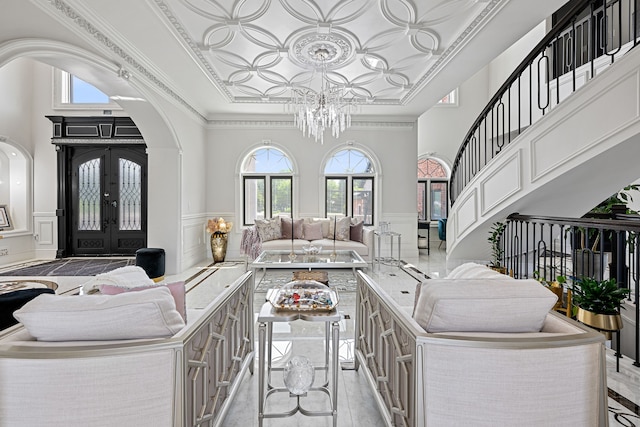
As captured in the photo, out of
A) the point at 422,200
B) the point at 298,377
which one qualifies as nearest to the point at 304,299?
the point at 298,377

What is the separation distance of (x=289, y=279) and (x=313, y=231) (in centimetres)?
144

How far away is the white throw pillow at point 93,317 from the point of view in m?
1.13

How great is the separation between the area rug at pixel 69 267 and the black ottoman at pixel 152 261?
4.24ft

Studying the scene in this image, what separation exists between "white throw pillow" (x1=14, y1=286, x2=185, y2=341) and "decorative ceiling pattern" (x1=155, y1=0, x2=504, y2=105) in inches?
119

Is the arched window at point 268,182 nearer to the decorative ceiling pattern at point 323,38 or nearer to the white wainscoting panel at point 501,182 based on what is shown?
the decorative ceiling pattern at point 323,38

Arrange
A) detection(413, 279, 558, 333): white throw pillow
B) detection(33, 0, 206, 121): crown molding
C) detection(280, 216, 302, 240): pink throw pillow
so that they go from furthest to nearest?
detection(280, 216, 302, 240): pink throw pillow < detection(33, 0, 206, 121): crown molding < detection(413, 279, 558, 333): white throw pillow

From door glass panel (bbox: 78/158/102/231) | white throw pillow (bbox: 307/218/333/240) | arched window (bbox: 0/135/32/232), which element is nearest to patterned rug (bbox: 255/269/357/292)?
white throw pillow (bbox: 307/218/333/240)

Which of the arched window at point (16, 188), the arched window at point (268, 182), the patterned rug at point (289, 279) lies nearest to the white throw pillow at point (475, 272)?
the patterned rug at point (289, 279)

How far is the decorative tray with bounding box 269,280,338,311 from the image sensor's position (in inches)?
71.7

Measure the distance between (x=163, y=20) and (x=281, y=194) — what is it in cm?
436

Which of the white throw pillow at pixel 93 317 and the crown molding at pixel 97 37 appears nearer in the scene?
the white throw pillow at pixel 93 317

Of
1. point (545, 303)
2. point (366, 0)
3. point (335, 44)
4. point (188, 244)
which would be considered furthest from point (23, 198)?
point (545, 303)

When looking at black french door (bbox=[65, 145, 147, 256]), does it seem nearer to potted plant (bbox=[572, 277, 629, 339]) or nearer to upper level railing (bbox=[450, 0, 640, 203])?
upper level railing (bbox=[450, 0, 640, 203])

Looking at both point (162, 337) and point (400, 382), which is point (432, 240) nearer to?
point (400, 382)
